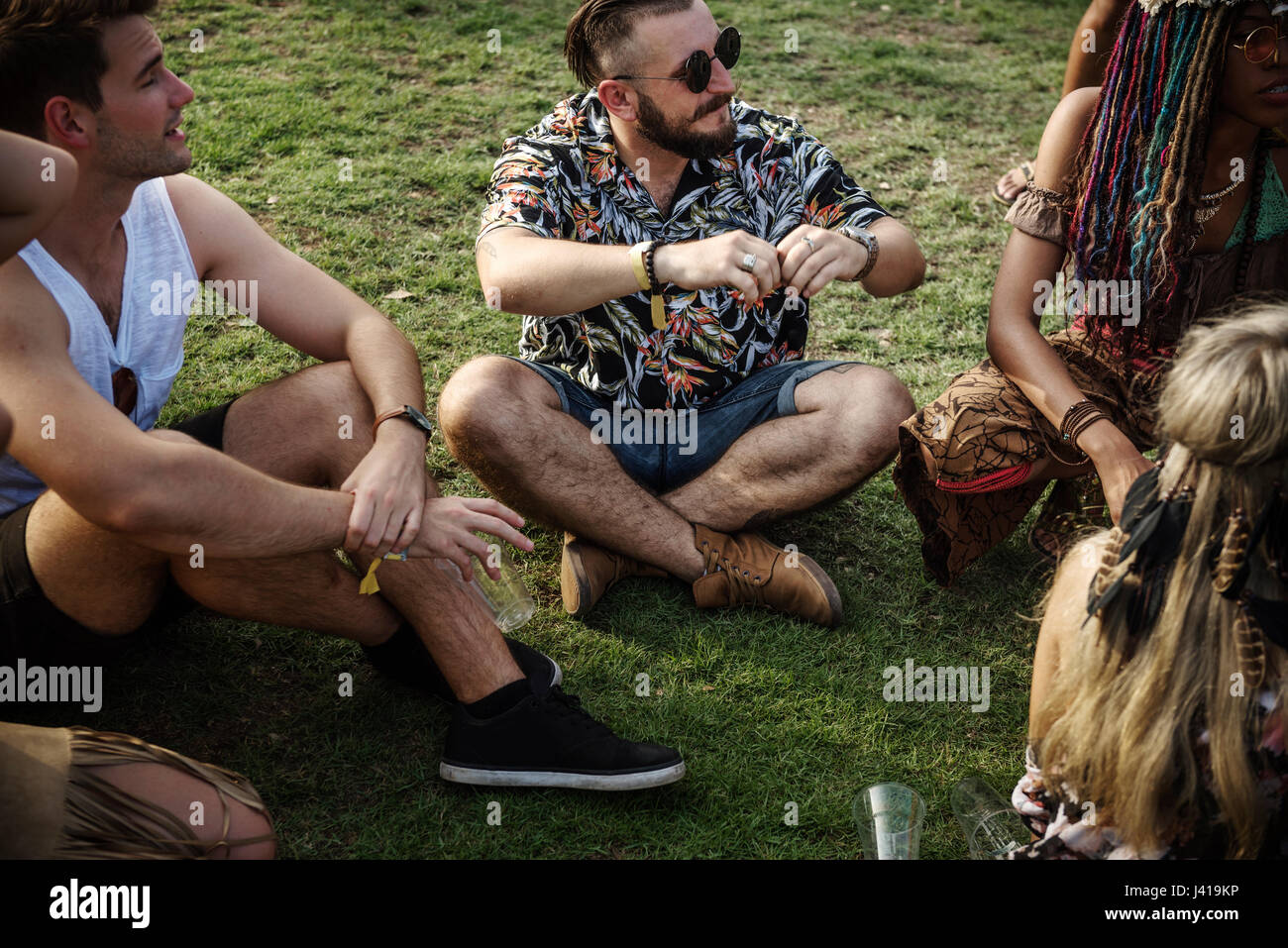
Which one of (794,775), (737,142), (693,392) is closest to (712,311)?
(693,392)

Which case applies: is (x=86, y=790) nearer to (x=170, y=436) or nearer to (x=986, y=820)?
(x=170, y=436)

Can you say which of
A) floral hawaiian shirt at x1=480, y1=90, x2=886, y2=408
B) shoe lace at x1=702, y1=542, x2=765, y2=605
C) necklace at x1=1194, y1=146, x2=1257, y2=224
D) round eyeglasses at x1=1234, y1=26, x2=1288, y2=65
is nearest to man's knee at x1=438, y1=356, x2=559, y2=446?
floral hawaiian shirt at x1=480, y1=90, x2=886, y2=408

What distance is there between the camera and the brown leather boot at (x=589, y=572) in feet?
10.5

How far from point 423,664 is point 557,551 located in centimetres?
73

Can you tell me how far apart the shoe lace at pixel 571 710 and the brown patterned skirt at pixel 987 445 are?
1.19 m

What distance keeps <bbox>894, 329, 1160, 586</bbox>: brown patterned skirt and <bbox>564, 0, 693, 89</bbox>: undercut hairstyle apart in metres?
1.39

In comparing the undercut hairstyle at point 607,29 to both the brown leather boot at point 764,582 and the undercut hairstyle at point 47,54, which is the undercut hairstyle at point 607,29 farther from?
the brown leather boot at point 764,582

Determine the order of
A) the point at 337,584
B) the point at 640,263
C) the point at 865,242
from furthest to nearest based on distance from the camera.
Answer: the point at 865,242
the point at 640,263
the point at 337,584

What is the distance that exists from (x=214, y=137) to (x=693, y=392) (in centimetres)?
348

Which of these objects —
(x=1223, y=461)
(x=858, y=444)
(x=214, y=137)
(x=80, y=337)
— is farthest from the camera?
(x=214, y=137)

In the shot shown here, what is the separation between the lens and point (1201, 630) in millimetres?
1905

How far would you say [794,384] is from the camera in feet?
11.0

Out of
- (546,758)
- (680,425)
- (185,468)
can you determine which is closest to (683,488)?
(680,425)
